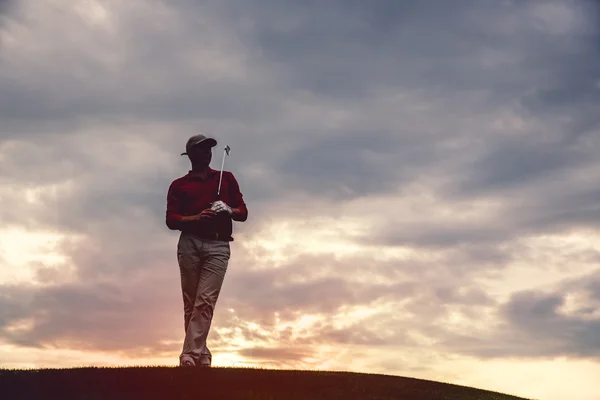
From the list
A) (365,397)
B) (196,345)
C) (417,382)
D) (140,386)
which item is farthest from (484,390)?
(140,386)

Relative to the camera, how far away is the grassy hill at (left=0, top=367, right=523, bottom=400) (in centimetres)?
985

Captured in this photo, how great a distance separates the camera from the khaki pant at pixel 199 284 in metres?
12.1

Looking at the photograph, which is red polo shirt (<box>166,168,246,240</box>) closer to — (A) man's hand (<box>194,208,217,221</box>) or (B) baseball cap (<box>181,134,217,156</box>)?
(A) man's hand (<box>194,208,217,221</box>)

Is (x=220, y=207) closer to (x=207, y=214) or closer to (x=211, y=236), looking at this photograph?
(x=207, y=214)

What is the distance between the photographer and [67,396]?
9797 millimetres

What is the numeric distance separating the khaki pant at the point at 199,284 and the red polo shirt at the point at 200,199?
0.23 metres

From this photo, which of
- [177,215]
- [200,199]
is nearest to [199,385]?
[177,215]

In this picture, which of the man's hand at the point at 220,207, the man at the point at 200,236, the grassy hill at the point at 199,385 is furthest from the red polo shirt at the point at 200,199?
the grassy hill at the point at 199,385

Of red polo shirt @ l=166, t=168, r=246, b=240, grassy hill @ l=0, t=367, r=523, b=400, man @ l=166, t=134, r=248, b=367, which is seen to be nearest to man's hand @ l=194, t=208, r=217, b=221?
man @ l=166, t=134, r=248, b=367

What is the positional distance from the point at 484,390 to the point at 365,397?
18.9 feet

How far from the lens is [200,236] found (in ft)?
40.6

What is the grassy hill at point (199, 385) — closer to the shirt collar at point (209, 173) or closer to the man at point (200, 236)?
the man at point (200, 236)

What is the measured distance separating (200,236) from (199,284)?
2.84 ft

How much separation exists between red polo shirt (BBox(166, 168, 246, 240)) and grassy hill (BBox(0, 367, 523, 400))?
2.48 metres
